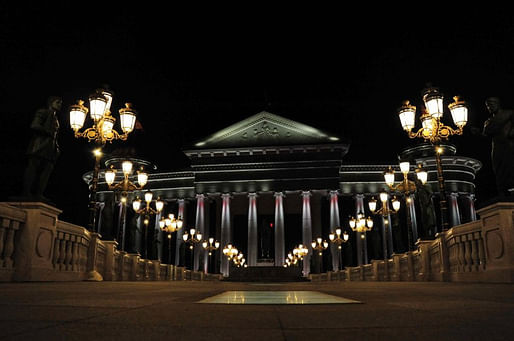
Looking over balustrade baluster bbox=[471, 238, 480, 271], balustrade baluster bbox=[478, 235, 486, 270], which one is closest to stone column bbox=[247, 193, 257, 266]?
balustrade baluster bbox=[471, 238, 480, 271]

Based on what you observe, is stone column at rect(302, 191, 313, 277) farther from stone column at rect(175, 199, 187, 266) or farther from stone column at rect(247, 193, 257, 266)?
stone column at rect(175, 199, 187, 266)

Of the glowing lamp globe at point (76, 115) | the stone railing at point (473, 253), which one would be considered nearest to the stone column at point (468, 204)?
the stone railing at point (473, 253)

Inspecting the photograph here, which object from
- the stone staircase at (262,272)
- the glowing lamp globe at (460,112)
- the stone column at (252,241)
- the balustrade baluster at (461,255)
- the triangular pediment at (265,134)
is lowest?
the stone staircase at (262,272)

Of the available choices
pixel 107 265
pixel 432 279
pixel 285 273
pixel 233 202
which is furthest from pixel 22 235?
pixel 233 202

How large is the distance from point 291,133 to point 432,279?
4457cm

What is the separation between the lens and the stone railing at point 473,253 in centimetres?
1184

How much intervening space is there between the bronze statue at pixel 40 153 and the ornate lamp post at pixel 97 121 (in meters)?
2.20

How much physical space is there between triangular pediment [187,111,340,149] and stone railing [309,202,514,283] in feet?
131

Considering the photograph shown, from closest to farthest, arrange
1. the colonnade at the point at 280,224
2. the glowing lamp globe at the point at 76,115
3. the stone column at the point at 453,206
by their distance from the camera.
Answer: the glowing lamp globe at the point at 76,115
the colonnade at the point at 280,224
the stone column at the point at 453,206

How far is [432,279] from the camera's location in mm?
17781

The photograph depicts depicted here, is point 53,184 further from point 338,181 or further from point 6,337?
point 6,337

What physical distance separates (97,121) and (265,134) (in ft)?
153

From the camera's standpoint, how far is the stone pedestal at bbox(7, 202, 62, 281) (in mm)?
11250

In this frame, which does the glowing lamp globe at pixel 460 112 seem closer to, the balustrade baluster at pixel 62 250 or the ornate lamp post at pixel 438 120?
the ornate lamp post at pixel 438 120
